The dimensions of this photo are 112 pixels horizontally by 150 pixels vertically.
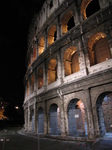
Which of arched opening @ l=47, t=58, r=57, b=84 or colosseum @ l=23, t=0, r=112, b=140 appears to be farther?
arched opening @ l=47, t=58, r=57, b=84

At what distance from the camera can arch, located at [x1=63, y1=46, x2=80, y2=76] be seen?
40.7ft

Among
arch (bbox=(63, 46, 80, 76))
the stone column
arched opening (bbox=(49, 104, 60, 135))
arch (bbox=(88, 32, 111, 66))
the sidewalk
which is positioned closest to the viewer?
the sidewalk

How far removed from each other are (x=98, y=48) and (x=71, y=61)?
2964 mm

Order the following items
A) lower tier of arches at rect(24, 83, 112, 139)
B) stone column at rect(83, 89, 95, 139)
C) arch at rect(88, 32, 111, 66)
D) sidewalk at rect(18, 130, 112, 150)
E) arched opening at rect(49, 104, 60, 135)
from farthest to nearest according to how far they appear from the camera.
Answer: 1. arched opening at rect(49, 104, 60, 135)
2. arch at rect(88, 32, 111, 66)
3. lower tier of arches at rect(24, 83, 112, 139)
4. stone column at rect(83, 89, 95, 139)
5. sidewalk at rect(18, 130, 112, 150)

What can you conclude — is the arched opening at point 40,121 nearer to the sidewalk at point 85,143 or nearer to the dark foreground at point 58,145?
the sidewalk at point 85,143

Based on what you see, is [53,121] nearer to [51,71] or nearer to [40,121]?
[40,121]

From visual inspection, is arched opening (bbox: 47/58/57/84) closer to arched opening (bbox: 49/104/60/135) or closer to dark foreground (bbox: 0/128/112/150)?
arched opening (bbox: 49/104/60/135)

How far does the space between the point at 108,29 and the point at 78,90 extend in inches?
199

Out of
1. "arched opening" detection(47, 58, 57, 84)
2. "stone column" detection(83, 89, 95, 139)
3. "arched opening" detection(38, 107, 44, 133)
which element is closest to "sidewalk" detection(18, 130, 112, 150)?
"stone column" detection(83, 89, 95, 139)

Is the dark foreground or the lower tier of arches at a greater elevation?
the lower tier of arches

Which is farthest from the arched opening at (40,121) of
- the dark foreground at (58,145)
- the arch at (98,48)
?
the arch at (98,48)

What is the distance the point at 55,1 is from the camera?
1552 centimetres

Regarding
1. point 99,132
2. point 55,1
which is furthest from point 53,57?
point 99,132

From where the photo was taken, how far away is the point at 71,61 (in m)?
13.0
